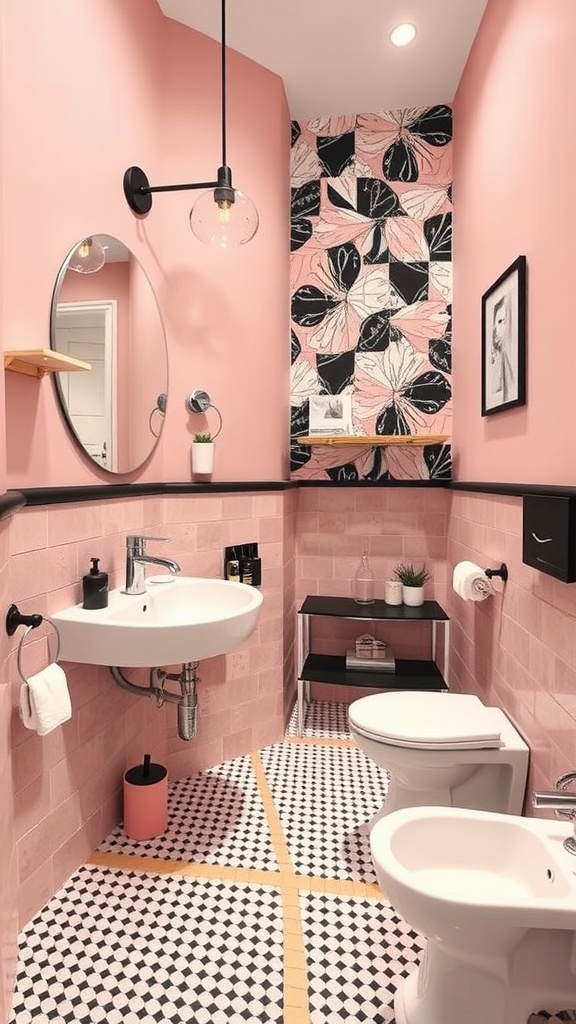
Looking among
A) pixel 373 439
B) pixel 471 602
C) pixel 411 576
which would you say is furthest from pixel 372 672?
pixel 373 439

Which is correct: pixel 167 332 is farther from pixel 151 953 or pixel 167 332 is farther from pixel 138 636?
pixel 151 953

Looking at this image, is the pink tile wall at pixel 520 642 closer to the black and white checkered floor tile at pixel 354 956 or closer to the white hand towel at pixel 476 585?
the white hand towel at pixel 476 585

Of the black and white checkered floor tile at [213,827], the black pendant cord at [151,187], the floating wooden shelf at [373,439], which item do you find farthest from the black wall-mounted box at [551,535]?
the black pendant cord at [151,187]

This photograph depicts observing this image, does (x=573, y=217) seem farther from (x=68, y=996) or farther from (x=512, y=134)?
(x=68, y=996)

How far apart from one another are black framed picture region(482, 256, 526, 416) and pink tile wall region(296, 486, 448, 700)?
2.67 ft

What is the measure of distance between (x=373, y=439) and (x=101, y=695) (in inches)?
61.8

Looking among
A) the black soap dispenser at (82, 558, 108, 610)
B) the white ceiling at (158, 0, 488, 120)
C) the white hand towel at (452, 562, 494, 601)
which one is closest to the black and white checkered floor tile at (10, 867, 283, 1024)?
the black soap dispenser at (82, 558, 108, 610)

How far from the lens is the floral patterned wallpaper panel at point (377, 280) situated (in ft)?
8.98

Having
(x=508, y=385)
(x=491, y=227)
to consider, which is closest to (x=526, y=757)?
(x=508, y=385)

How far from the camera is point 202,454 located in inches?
85.4

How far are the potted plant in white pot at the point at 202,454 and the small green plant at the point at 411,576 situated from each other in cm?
115

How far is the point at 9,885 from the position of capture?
120 centimetres

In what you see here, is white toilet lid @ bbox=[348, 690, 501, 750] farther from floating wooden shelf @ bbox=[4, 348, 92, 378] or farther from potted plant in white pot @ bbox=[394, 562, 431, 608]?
floating wooden shelf @ bbox=[4, 348, 92, 378]

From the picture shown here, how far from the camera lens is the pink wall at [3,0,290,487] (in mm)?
1412
